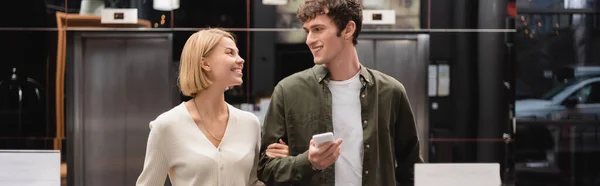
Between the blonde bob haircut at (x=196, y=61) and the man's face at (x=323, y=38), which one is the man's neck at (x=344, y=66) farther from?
the blonde bob haircut at (x=196, y=61)

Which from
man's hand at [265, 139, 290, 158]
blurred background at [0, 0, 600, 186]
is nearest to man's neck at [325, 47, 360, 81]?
man's hand at [265, 139, 290, 158]

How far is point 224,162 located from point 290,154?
0.24m

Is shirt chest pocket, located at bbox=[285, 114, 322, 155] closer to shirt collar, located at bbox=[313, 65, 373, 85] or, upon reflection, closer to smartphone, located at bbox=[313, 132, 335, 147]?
shirt collar, located at bbox=[313, 65, 373, 85]

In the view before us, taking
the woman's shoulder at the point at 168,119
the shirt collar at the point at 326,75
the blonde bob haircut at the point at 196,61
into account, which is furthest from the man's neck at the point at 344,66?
the woman's shoulder at the point at 168,119

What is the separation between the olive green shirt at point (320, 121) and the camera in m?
2.83

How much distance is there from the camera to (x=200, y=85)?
2889 millimetres

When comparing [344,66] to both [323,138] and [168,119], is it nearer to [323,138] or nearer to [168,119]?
[323,138]

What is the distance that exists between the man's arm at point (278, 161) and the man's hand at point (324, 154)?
75mm

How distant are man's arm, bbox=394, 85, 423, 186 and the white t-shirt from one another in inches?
7.1

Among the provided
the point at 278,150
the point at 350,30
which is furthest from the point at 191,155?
the point at 350,30

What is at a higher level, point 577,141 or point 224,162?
point 224,162

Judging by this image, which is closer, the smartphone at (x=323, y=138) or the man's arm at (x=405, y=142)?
the smartphone at (x=323, y=138)

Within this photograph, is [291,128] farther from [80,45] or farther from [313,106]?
[80,45]

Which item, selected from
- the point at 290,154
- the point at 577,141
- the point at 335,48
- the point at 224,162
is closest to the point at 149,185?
the point at 224,162
